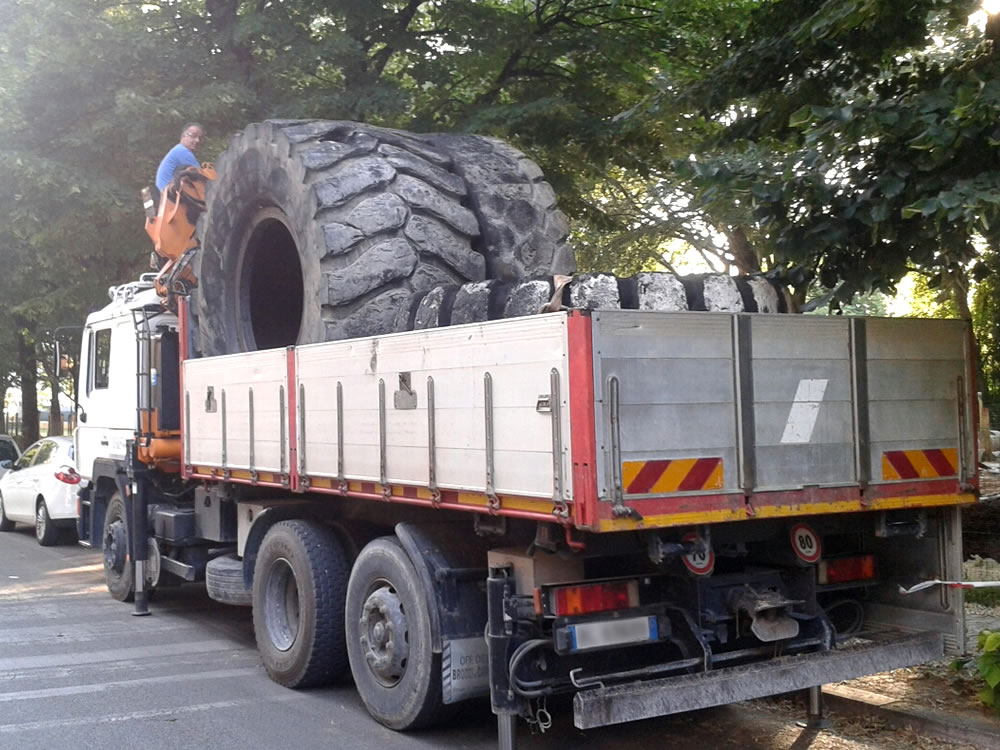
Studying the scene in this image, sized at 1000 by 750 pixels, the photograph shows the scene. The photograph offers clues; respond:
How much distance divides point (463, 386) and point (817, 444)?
1.72 meters

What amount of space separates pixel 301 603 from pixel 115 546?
4366 mm

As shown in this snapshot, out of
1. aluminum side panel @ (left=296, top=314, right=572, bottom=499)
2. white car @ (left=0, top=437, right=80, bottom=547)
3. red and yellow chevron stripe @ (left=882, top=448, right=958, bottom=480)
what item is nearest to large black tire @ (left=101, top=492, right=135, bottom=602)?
aluminum side panel @ (left=296, top=314, right=572, bottom=499)

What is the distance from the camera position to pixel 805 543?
5926 mm

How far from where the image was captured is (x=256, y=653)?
352 inches

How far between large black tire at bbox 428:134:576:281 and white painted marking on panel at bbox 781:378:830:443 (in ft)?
9.32

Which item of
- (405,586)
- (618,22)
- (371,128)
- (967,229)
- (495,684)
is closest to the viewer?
(495,684)

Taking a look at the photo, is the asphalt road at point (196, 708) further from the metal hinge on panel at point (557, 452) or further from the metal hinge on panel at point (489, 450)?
the metal hinge on panel at point (557, 452)

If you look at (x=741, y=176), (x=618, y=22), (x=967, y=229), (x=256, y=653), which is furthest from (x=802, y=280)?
(x=618, y=22)

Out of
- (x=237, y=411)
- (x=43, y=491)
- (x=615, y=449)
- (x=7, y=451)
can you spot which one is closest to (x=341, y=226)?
(x=237, y=411)

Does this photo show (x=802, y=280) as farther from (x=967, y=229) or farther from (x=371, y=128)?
(x=371, y=128)

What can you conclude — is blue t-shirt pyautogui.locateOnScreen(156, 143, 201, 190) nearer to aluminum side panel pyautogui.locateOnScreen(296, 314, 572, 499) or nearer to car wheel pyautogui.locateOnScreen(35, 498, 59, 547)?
aluminum side panel pyautogui.locateOnScreen(296, 314, 572, 499)

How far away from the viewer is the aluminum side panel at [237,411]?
298 inches

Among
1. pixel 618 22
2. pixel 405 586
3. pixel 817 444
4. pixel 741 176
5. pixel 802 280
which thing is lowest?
pixel 405 586

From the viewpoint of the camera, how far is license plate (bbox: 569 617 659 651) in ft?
17.9
